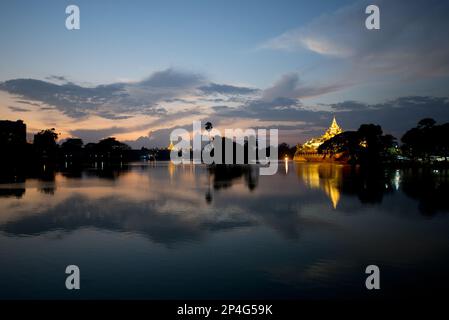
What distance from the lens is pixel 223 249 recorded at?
18922 mm

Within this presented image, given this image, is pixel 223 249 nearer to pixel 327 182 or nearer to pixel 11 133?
pixel 327 182

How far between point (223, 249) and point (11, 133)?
18216cm

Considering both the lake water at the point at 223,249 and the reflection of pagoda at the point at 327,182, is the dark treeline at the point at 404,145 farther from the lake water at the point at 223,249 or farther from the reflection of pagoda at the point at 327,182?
the lake water at the point at 223,249

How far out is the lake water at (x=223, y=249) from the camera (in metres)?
13.4

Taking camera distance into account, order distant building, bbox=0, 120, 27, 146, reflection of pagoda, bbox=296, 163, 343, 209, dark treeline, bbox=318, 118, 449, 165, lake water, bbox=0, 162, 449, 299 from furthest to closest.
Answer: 1. distant building, bbox=0, 120, 27, 146
2. dark treeline, bbox=318, 118, 449, 165
3. reflection of pagoda, bbox=296, 163, 343, 209
4. lake water, bbox=0, 162, 449, 299

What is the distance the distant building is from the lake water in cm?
13127

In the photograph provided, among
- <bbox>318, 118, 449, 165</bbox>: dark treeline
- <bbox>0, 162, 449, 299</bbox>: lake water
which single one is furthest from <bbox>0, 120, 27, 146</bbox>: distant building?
<bbox>318, 118, 449, 165</bbox>: dark treeline

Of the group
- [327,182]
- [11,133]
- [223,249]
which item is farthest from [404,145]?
[11,133]

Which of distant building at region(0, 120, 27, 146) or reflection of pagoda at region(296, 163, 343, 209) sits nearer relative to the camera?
reflection of pagoda at region(296, 163, 343, 209)

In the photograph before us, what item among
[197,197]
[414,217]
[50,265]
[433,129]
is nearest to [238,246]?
[50,265]

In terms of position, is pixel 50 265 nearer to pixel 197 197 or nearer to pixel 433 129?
pixel 197 197

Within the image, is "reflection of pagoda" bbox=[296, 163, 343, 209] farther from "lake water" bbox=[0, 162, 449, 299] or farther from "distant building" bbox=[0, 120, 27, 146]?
"distant building" bbox=[0, 120, 27, 146]

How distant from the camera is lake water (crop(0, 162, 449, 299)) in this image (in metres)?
13.4
